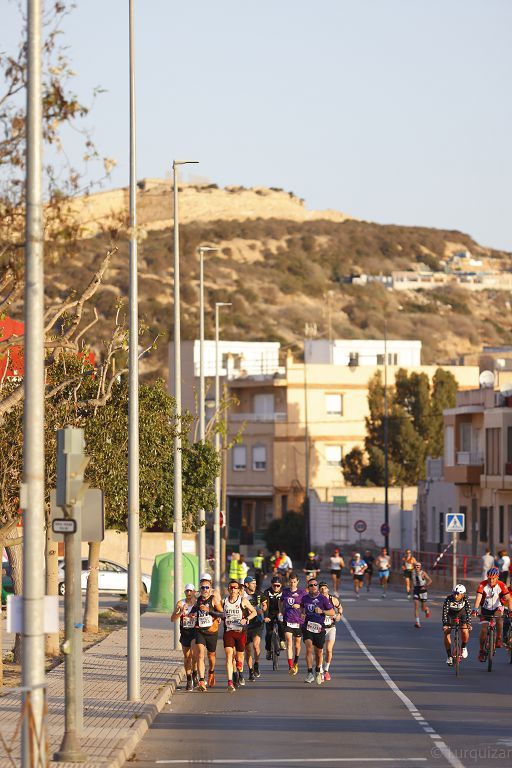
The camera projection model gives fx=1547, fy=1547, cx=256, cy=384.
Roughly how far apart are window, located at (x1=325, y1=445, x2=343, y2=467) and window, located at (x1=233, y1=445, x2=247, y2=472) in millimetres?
4987

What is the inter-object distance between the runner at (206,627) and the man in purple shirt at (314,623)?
170cm

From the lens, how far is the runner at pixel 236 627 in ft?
77.5

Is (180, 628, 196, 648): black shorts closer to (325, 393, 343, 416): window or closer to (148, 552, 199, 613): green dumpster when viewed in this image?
(148, 552, 199, 613): green dumpster

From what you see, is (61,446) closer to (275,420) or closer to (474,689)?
(474,689)

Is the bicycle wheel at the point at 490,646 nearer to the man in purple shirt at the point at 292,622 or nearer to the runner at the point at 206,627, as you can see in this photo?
the man in purple shirt at the point at 292,622

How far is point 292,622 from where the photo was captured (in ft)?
85.3

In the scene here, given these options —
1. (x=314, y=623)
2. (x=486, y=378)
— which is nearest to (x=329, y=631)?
(x=314, y=623)

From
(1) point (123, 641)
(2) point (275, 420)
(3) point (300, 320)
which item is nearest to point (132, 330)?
Answer: (1) point (123, 641)

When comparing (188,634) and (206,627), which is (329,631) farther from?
(188,634)

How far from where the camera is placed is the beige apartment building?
64.6 meters

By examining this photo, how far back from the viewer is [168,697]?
2180cm

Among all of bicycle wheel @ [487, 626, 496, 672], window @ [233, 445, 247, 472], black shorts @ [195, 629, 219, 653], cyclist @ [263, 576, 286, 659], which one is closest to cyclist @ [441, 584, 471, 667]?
bicycle wheel @ [487, 626, 496, 672]

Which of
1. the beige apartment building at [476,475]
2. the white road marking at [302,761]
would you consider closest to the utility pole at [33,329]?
the white road marking at [302,761]

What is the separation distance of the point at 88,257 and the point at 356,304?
92.3ft
